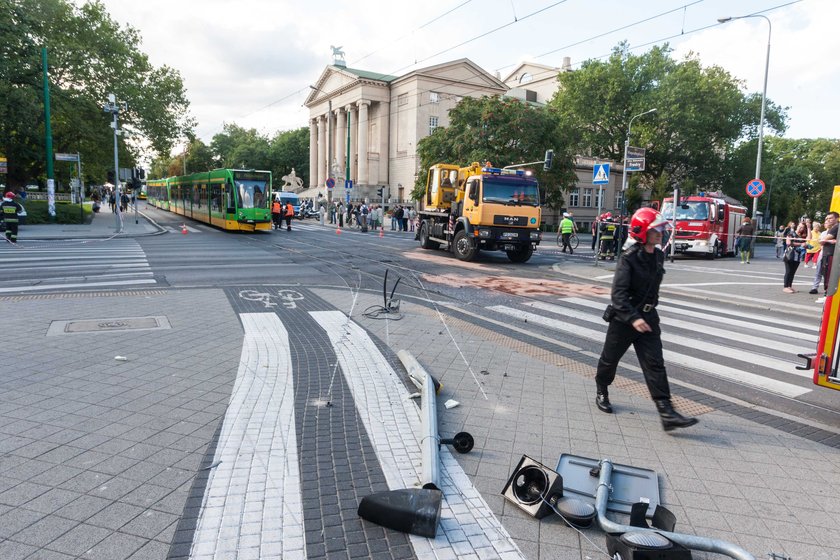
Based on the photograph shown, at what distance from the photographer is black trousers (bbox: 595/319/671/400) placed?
4738 mm

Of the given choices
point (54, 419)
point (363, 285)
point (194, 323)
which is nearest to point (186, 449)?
point (54, 419)

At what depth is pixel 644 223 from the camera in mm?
4746

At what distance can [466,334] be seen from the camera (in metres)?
8.02

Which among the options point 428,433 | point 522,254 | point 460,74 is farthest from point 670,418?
point 460,74

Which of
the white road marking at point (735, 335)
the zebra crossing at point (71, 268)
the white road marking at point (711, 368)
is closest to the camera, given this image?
the white road marking at point (711, 368)

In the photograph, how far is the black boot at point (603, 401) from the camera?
202 inches

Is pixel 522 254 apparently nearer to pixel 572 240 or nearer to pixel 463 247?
pixel 463 247

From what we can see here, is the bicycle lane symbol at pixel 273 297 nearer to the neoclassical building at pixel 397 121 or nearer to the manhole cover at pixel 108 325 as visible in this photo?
the manhole cover at pixel 108 325

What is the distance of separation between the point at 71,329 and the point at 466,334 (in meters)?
5.35

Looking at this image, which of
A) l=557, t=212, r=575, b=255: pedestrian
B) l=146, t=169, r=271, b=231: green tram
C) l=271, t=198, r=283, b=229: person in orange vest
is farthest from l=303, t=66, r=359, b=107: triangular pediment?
l=557, t=212, r=575, b=255: pedestrian

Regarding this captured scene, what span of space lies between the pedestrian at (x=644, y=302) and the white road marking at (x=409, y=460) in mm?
1922

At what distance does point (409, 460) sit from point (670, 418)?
2.23m

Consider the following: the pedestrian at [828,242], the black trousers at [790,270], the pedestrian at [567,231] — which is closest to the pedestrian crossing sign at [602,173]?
the black trousers at [790,270]

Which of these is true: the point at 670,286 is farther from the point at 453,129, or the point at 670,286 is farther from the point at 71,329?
the point at 453,129
